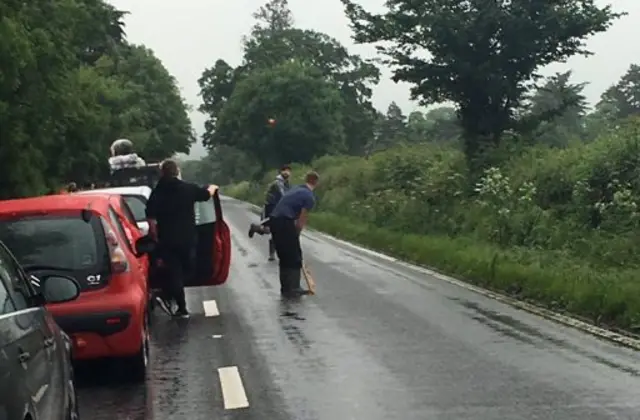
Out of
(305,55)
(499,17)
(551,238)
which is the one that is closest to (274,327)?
(551,238)

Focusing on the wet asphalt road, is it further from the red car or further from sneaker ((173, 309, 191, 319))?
the red car

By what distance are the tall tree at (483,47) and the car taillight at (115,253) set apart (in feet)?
75.6

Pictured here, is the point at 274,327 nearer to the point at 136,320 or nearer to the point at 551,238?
the point at 136,320

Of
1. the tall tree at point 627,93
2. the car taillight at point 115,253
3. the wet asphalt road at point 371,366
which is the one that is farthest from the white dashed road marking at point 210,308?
the tall tree at point 627,93

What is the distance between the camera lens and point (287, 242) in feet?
53.4

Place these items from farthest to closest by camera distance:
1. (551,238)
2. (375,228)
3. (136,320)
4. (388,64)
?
(388,64) < (375,228) < (551,238) < (136,320)

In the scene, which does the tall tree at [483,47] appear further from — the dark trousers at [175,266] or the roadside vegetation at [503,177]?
the dark trousers at [175,266]

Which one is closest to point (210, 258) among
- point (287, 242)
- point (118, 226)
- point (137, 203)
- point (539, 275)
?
point (137, 203)

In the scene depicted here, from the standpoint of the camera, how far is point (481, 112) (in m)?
34.5

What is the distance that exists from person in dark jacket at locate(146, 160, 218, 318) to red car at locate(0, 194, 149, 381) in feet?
10.1

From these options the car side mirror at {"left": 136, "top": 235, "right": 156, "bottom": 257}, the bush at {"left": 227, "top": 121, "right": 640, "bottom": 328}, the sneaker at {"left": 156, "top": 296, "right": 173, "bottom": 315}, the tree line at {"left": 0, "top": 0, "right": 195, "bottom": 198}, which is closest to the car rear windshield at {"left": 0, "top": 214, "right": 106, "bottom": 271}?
the car side mirror at {"left": 136, "top": 235, "right": 156, "bottom": 257}

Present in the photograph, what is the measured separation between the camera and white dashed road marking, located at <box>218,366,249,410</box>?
339 inches

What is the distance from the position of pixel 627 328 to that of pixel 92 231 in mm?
6194

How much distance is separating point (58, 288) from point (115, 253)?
2859mm
